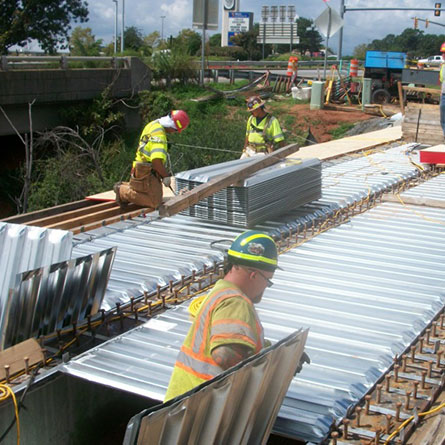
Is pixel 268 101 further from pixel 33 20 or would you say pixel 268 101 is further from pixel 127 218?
pixel 127 218

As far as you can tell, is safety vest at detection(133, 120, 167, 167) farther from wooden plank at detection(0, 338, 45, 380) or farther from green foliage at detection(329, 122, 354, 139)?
green foliage at detection(329, 122, 354, 139)

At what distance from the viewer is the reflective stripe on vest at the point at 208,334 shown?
10.6ft

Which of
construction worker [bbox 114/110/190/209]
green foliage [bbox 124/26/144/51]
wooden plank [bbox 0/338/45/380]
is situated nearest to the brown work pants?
construction worker [bbox 114/110/190/209]

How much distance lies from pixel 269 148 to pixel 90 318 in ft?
20.0

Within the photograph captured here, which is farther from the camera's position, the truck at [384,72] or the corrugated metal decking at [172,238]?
the truck at [384,72]

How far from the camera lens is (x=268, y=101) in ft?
104

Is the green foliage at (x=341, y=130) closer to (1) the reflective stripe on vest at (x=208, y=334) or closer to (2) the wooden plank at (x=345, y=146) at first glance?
(2) the wooden plank at (x=345, y=146)

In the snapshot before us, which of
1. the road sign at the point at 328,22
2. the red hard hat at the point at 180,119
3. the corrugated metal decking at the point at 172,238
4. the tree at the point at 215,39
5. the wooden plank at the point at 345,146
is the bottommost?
the corrugated metal decking at the point at 172,238

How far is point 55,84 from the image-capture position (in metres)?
24.4

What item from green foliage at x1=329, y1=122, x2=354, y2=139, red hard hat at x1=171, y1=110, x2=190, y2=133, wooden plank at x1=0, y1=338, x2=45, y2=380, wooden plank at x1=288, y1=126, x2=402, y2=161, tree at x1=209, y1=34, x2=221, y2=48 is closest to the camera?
wooden plank at x1=0, y1=338, x2=45, y2=380

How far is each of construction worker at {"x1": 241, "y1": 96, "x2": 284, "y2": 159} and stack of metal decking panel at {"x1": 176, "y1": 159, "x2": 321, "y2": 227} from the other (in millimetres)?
1791

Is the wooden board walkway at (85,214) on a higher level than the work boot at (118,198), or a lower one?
lower

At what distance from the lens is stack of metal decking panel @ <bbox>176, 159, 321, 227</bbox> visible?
809cm

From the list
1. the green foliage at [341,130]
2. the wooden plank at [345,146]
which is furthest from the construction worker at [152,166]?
the green foliage at [341,130]
